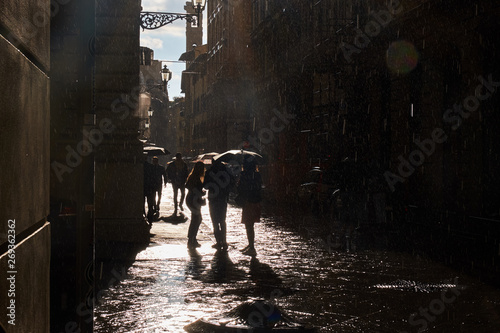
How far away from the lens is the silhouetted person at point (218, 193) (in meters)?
11.2

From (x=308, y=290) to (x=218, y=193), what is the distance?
171 inches

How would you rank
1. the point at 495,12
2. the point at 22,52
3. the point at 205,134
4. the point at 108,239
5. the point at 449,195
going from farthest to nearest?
the point at 205,134
the point at 449,195
the point at 495,12
the point at 108,239
the point at 22,52

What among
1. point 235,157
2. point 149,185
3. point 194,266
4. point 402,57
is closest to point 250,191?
point 235,157

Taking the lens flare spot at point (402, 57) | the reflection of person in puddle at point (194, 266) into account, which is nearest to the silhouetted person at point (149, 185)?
the reflection of person in puddle at point (194, 266)

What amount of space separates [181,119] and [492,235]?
79.6m

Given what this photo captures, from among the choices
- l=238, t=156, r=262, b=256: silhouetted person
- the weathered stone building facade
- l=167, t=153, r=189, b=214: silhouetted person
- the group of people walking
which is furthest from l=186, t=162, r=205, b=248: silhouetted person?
l=167, t=153, r=189, b=214: silhouetted person

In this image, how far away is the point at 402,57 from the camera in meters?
19.0

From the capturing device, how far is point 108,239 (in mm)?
11391

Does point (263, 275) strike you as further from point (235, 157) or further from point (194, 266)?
point (235, 157)

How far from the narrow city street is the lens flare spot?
8780 mm

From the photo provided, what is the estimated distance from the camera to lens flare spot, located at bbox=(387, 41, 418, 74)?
60.2ft

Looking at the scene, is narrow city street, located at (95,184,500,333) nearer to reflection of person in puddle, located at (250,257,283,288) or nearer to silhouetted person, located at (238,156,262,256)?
reflection of person in puddle, located at (250,257,283,288)

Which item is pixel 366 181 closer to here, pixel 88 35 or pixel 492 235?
pixel 492 235

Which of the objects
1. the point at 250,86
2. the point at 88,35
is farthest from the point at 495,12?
the point at 250,86
